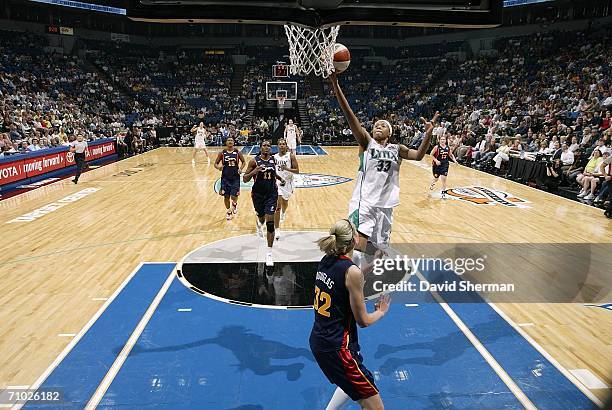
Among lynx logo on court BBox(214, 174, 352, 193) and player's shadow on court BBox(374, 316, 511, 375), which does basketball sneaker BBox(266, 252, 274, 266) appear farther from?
lynx logo on court BBox(214, 174, 352, 193)

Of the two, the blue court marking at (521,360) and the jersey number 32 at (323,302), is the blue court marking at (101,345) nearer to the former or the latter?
the jersey number 32 at (323,302)

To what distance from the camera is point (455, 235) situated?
9.35 metres

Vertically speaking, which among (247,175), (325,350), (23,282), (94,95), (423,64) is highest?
(423,64)

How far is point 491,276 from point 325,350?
4829 millimetres

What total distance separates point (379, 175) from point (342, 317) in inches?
97.9

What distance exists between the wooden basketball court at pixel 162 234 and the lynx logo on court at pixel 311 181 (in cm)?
53

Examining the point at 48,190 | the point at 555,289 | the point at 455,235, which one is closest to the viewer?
the point at 555,289

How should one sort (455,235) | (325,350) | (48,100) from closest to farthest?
(325,350), (455,235), (48,100)

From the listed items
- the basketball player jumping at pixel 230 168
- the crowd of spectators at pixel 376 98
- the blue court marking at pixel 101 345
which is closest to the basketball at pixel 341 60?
the blue court marking at pixel 101 345

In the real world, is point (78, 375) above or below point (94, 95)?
below

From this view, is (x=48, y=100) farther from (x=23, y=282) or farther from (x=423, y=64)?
(x=423, y=64)

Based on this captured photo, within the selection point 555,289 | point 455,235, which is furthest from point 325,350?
point 455,235

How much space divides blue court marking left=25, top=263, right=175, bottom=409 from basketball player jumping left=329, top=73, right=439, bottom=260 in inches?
113

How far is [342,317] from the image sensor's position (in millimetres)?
3131
